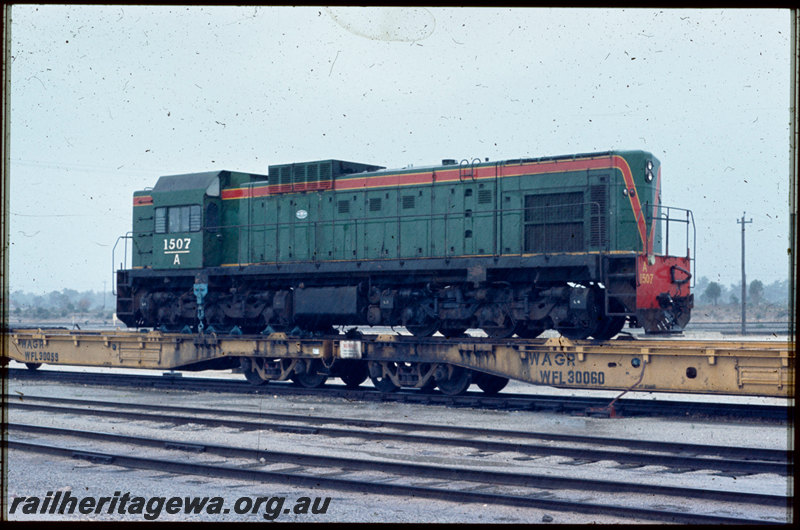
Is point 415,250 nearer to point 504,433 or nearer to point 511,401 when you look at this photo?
point 511,401

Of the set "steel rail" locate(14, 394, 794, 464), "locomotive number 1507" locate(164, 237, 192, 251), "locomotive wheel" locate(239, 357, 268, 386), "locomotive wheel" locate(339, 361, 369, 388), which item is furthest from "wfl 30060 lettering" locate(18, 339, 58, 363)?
"locomotive wheel" locate(339, 361, 369, 388)

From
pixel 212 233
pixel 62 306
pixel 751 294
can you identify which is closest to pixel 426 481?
pixel 212 233

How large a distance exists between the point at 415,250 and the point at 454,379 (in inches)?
→ 94.1

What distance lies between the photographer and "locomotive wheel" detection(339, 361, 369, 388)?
1716 cm

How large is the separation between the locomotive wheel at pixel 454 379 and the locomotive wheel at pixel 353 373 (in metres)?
2.35

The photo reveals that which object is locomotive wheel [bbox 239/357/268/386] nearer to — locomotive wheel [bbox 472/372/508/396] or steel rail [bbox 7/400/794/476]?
steel rail [bbox 7/400/794/476]

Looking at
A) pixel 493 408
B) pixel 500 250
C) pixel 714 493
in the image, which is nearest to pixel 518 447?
pixel 714 493

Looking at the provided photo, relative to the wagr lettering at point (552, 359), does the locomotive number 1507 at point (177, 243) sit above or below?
above

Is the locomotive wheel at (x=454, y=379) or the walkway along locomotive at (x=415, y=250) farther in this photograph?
the locomotive wheel at (x=454, y=379)

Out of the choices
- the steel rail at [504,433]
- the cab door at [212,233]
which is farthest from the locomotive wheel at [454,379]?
the cab door at [212,233]

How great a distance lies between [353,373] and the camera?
1731cm

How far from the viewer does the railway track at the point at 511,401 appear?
1280 cm

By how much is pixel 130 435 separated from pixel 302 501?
472 cm

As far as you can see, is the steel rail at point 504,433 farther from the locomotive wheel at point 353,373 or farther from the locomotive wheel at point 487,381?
the locomotive wheel at point 487,381
